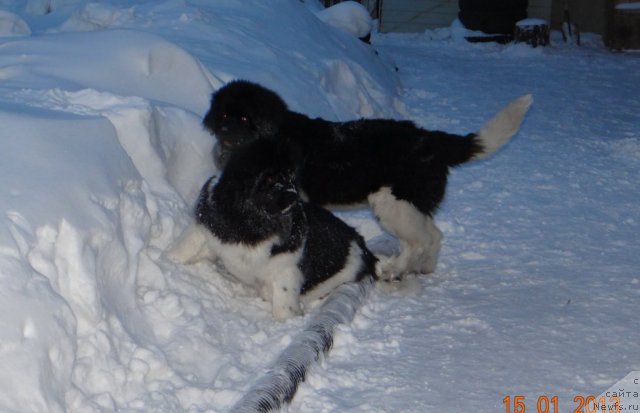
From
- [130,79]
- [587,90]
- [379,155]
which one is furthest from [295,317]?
[587,90]

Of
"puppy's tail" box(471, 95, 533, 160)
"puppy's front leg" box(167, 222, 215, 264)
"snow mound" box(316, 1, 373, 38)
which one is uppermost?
"puppy's tail" box(471, 95, 533, 160)

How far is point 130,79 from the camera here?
20.4ft

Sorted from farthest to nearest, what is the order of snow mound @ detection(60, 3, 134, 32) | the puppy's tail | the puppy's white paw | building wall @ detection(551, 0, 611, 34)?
building wall @ detection(551, 0, 611, 34) < snow mound @ detection(60, 3, 134, 32) < the puppy's tail < the puppy's white paw

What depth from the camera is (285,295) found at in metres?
4.77

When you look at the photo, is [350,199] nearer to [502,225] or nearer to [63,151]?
[502,225]

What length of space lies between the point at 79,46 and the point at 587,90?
916 cm

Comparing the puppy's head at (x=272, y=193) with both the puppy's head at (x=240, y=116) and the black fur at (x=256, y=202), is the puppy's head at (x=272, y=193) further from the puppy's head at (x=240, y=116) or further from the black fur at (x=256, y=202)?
the puppy's head at (x=240, y=116)

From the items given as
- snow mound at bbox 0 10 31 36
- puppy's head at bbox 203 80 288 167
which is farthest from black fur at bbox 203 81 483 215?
snow mound at bbox 0 10 31 36

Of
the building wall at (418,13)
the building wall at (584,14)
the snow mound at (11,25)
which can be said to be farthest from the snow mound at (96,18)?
the building wall at (584,14)

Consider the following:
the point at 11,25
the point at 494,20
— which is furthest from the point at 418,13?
the point at 11,25

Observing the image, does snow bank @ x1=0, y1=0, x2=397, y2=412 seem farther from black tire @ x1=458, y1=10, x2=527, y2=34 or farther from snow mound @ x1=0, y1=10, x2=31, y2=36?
black tire @ x1=458, y1=10, x2=527, y2=34
